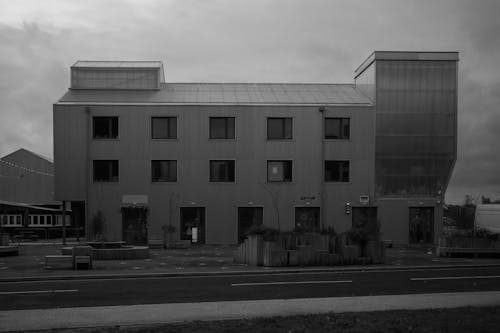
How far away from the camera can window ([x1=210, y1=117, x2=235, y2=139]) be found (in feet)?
159

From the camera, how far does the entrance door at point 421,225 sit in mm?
48531

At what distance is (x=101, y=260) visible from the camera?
94.3 ft

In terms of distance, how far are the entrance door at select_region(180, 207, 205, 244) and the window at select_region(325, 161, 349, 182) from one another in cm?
964

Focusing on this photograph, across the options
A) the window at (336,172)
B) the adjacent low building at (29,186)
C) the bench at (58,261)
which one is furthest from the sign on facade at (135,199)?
the bench at (58,261)

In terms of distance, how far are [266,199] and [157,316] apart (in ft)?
120

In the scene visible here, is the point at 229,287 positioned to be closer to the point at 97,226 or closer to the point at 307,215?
the point at 97,226

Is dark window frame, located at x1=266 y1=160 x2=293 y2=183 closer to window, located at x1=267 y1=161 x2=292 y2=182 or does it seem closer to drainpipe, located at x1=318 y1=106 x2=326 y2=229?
window, located at x1=267 y1=161 x2=292 y2=182

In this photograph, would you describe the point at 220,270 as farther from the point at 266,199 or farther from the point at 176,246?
the point at 266,199

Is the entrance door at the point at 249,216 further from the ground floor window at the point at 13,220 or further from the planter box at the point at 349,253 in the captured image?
the ground floor window at the point at 13,220

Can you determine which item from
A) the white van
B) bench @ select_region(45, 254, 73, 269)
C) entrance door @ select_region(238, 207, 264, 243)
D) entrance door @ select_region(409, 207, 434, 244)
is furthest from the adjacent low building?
bench @ select_region(45, 254, 73, 269)

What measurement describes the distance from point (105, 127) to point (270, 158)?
40.2ft

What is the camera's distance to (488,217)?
125 feet

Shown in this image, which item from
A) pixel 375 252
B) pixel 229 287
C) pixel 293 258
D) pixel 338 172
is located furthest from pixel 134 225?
pixel 229 287

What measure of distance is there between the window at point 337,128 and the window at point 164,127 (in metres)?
11.3
